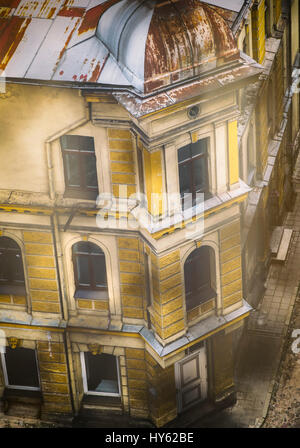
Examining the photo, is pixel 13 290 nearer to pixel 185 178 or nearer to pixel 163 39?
pixel 185 178

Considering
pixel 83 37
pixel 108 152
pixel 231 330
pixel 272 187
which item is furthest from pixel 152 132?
pixel 272 187

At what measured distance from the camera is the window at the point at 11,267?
118 ft

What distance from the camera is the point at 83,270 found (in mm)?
36062

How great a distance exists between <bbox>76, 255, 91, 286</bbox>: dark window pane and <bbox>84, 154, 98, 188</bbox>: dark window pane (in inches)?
118

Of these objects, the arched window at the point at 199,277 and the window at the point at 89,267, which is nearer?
the window at the point at 89,267

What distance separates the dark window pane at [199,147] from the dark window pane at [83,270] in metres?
5.74

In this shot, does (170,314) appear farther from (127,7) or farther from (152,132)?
(127,7)

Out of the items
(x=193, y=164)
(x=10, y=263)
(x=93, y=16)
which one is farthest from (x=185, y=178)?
(x=10, y=263)

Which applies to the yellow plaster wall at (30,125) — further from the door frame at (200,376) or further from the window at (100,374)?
the door frame at (200,376)

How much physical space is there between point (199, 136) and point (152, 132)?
2336mm

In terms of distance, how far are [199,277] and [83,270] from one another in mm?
4335

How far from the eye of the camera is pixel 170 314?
116 ft

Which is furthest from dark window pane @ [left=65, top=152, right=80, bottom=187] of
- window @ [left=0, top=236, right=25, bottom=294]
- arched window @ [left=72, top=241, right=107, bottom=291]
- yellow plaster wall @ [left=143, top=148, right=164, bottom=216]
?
window @ [left=0, top=236, right=25, bottom=294]

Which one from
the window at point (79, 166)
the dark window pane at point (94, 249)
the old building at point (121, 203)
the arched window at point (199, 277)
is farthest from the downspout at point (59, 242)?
the arched window at point (199, 277)
